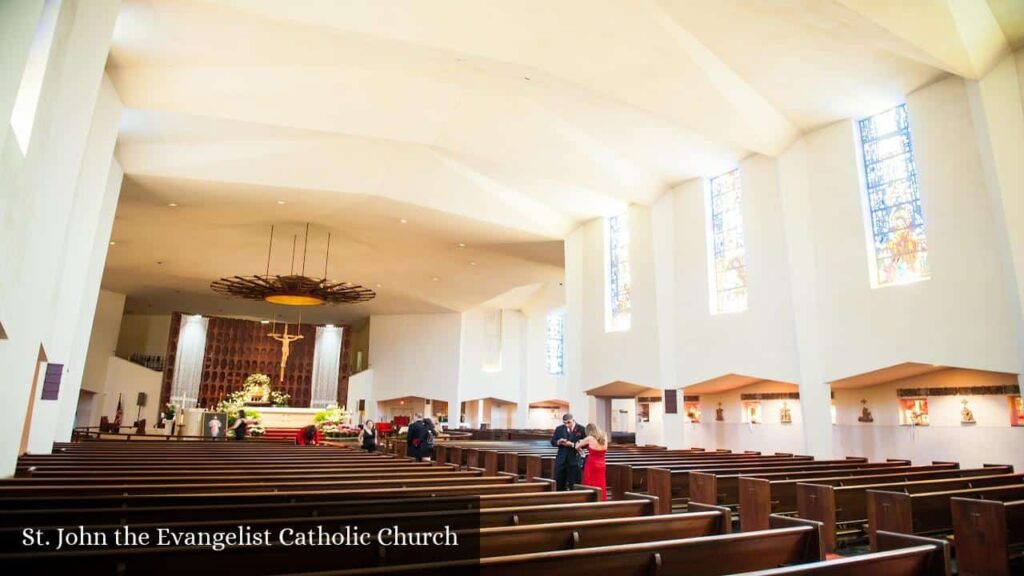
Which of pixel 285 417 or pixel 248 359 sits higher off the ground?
pixel 248 359

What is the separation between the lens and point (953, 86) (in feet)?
25.0

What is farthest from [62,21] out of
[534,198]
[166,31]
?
[534,198]

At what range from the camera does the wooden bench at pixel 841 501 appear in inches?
165

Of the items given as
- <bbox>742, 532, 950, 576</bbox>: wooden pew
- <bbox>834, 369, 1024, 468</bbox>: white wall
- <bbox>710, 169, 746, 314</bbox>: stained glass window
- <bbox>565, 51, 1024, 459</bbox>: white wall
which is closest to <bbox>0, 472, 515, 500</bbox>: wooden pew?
<bbox>742, 532, 950, 576</bbox>: wooden pew

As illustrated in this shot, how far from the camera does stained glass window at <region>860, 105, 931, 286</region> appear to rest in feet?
26.3

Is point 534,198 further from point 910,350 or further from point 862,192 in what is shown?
point 910,350

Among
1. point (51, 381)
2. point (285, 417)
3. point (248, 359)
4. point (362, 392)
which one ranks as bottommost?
point (285, 417)

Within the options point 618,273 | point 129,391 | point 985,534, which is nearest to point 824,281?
point 618,273

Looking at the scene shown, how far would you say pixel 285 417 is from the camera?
1538cm

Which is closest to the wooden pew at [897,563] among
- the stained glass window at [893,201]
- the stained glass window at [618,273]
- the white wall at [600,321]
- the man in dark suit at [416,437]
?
the man in dark suit at [416,437]

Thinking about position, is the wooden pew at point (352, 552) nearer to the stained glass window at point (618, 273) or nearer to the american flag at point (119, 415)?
the stained glass window at point (618, 273)

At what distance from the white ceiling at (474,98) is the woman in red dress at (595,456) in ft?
14.9

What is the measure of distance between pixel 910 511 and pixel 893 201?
6042 millimetres

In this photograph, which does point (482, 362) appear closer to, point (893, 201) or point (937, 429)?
point (937, 429)
